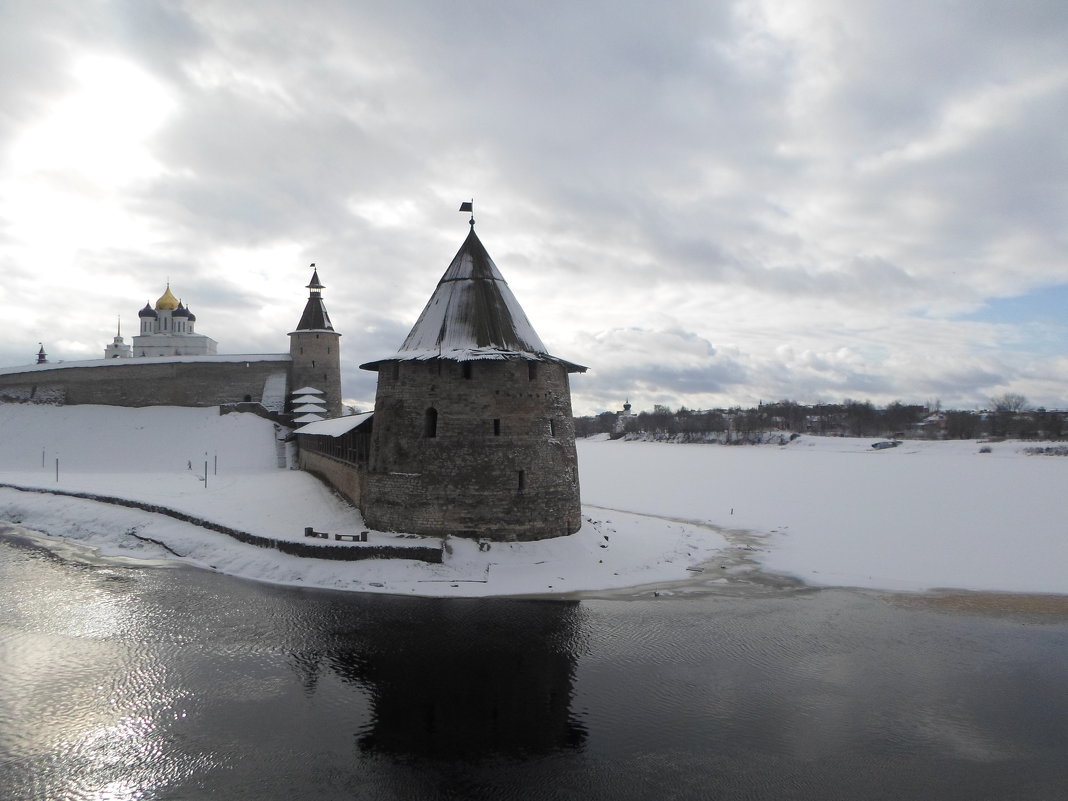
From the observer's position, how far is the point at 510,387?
44.4ft

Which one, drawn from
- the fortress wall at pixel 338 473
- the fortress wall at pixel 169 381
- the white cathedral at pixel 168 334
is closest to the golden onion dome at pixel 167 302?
the white cathedral at pixel 168 334

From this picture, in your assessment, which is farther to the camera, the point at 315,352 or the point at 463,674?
the point at 315,352

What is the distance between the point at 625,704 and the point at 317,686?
3.22 m

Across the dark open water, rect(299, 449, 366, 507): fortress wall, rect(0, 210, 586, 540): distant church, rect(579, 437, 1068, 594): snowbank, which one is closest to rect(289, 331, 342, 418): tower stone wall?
rect(299, 449, 366, 507): fortress wall

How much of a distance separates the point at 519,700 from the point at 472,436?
21.2ft

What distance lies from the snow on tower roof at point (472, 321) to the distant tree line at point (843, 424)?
54.5 meters

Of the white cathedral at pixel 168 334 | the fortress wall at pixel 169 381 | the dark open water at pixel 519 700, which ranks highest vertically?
the white cathedral at pixel 168 334

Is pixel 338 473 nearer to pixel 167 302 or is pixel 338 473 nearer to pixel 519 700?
pixel 519 700

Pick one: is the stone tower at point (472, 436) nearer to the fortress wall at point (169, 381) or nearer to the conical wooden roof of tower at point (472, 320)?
the conical wooden roof of tower at point (472, 320)

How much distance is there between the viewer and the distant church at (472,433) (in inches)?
521

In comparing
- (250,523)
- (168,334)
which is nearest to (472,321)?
(250,523)

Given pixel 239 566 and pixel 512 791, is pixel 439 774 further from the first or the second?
pixel 239 566

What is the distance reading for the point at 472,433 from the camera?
1337 cm

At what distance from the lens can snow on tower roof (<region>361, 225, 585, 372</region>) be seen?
13648 millimetres
